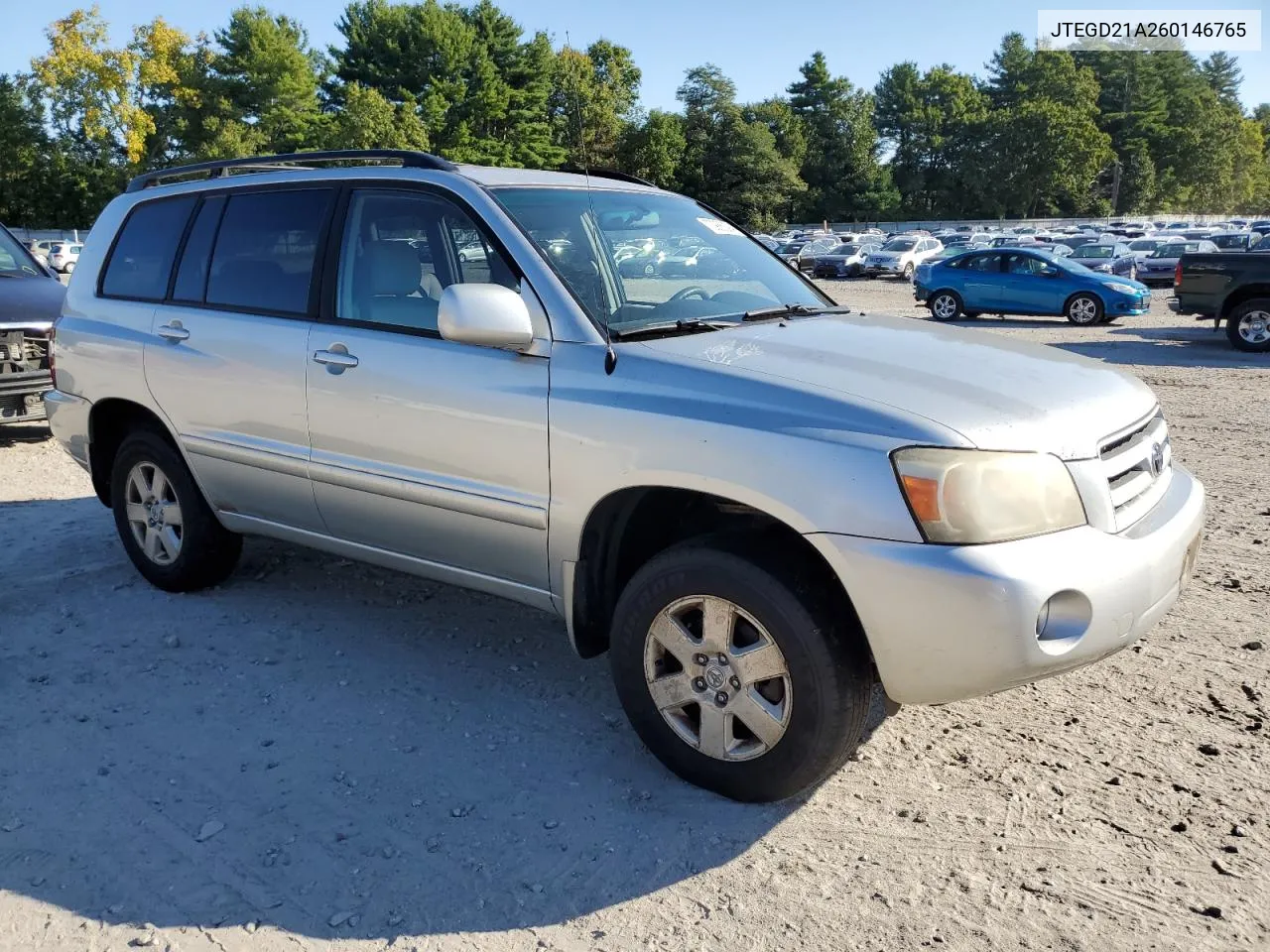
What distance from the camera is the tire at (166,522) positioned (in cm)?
479

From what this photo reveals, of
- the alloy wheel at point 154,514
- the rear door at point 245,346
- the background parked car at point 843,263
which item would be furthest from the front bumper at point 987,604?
the background parked car at point 843,263

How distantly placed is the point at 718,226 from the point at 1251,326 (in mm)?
13302

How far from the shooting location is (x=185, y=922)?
2.68 meters

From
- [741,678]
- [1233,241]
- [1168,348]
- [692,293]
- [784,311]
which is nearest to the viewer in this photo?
[741,678]

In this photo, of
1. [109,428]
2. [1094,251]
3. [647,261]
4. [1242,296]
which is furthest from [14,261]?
[1094,251]

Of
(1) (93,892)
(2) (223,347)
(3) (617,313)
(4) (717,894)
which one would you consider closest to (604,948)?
(4) (717,894)

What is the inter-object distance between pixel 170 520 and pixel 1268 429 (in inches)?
339

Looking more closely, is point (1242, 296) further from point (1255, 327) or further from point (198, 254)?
point (198, 254)

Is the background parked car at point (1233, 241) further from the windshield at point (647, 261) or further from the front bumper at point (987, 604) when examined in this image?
the front bumper at point (987, 604)

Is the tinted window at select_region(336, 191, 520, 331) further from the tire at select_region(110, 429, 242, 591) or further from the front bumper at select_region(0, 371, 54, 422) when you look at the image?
the front bumper at select_region(0, 371, 54, 422)

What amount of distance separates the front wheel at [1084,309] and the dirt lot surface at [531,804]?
54.7 feet

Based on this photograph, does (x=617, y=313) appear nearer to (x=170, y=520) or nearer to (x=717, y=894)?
(x=717, y=894)

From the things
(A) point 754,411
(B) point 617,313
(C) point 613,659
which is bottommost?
(C) point 613,659

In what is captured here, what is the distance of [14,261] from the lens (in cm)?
941
